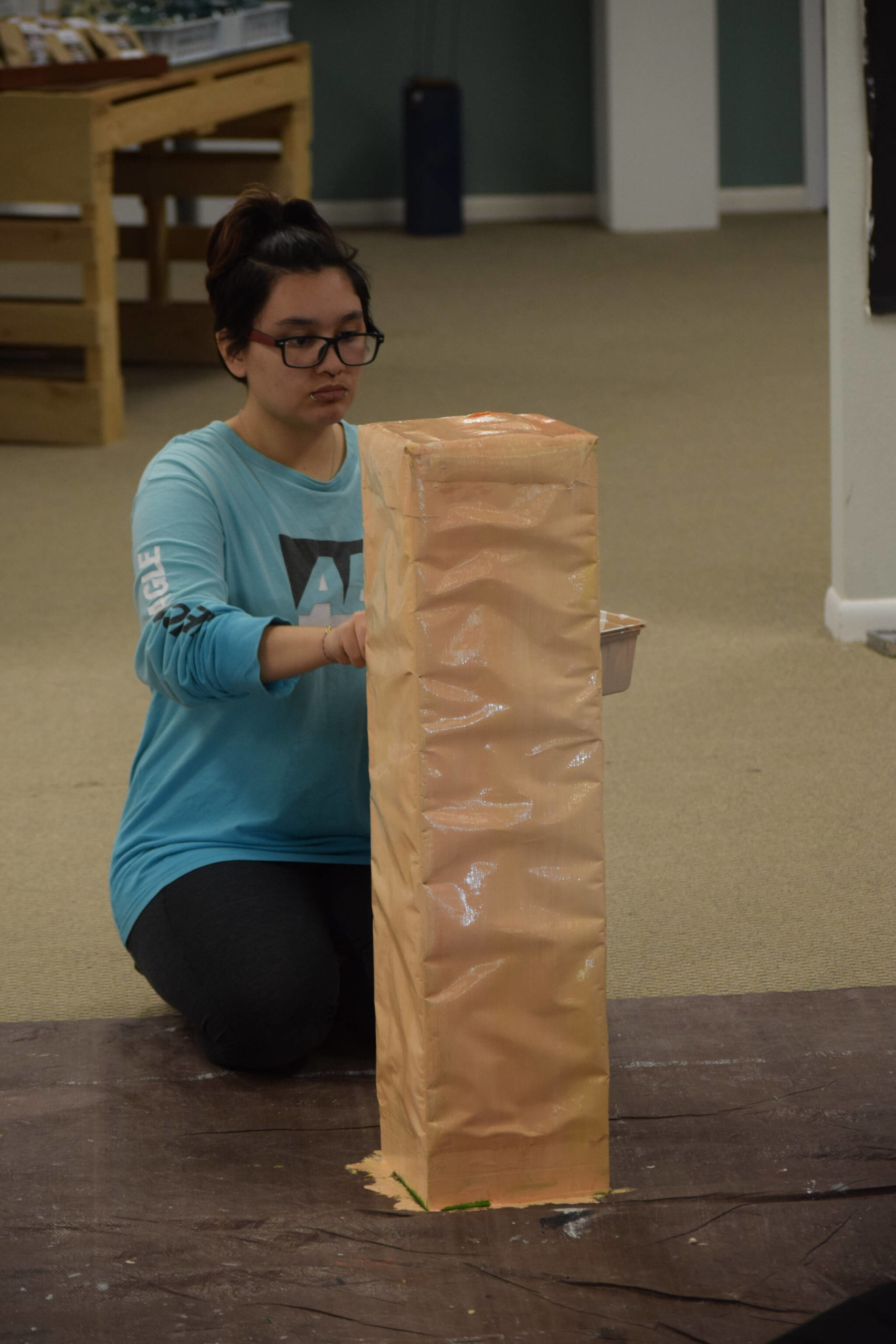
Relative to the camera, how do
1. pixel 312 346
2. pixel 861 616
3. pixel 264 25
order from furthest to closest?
pixel 264 25, pixel 861 616, pixel 312 346

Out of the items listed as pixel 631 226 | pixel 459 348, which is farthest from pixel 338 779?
pixel 631 226

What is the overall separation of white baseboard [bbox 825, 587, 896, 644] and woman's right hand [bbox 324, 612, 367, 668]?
5.75ft

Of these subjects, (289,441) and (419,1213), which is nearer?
(419,1213)

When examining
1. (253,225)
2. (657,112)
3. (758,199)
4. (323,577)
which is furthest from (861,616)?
(758,199)

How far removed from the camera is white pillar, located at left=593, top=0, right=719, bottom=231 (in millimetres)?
7773

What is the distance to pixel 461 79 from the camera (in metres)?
8.34

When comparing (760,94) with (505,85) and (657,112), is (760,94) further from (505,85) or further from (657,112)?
(505,85)

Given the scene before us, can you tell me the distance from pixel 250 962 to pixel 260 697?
269 mm

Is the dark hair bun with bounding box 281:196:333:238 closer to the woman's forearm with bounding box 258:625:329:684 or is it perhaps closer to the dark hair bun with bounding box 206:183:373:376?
the dark hair bun with bounding box 206:183:373:376

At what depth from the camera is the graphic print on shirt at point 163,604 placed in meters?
1.46

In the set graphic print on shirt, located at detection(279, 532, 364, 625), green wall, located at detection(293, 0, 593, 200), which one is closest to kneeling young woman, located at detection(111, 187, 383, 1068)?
graphic print on shirt, located at detection(279, 532, 364, 625)

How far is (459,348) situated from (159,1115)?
4.44 meters

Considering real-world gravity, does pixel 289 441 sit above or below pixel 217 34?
below

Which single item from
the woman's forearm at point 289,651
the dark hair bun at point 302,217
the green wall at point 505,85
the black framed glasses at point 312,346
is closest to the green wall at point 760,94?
the green wall at point 505,85
